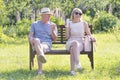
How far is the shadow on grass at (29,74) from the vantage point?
6.49 m

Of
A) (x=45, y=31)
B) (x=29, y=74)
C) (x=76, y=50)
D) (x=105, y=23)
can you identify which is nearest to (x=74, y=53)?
(x=76, y=50)

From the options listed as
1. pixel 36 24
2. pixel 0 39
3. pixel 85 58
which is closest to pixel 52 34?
pixel 36 24

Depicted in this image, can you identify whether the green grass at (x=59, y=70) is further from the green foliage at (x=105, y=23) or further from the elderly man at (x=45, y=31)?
the green foliage at (x=105, y=23)

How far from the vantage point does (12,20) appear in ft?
89.5

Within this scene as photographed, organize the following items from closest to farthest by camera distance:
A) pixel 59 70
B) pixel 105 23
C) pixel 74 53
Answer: pixel 74 53
pixel 59 70
pixel 105 23

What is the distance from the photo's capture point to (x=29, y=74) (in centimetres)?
684

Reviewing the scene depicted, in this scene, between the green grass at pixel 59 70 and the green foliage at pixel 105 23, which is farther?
the green foliage at pixel 105 23

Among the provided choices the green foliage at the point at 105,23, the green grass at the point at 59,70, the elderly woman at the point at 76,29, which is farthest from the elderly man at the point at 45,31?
the green foliage at the point at 105,23

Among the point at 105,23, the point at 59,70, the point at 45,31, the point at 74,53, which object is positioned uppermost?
the point at 45,31

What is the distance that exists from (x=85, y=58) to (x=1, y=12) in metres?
6.63

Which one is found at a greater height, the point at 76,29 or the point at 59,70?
the point at 76,29

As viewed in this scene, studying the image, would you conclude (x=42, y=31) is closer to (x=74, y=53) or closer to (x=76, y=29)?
(x=76, y=29)

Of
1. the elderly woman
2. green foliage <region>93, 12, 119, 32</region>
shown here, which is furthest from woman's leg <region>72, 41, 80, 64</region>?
green foliage <region>93, 12, 119, 32</region>

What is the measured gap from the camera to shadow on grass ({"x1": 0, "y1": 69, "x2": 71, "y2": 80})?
21.3 ft
